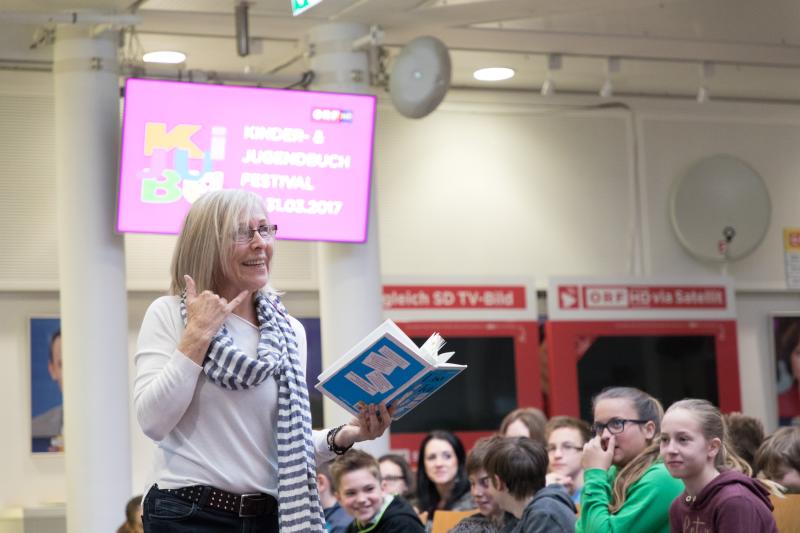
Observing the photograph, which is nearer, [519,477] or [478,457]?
[519,477]

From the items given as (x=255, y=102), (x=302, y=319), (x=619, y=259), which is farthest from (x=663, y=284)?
(x=255, y=102)

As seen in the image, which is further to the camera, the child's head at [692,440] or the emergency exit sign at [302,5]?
the emergency exit sign at [302,5]

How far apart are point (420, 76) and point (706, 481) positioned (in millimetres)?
4442

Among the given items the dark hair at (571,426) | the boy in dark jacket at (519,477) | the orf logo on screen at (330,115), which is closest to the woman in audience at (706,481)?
the boy in dark jacket at (519,477)

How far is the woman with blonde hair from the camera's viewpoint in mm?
2812

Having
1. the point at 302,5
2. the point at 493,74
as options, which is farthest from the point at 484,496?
the point at 493,74

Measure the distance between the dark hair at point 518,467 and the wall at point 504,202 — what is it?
14.8 ft

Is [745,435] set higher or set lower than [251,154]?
lower

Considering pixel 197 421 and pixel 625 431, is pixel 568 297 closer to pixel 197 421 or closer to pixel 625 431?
pixel 625 431

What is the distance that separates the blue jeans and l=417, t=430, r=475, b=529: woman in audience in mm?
4471

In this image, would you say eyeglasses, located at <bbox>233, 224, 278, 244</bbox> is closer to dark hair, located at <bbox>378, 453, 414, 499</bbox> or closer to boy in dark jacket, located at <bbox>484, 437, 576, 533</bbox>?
boy in dark jacket, located at <bbox>484, 437, 576, 533</bbox>

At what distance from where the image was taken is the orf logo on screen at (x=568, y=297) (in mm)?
9898

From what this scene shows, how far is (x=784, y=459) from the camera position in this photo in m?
5.23

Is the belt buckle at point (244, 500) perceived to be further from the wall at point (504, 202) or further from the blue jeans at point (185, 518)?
the wall at point (504, 202)
